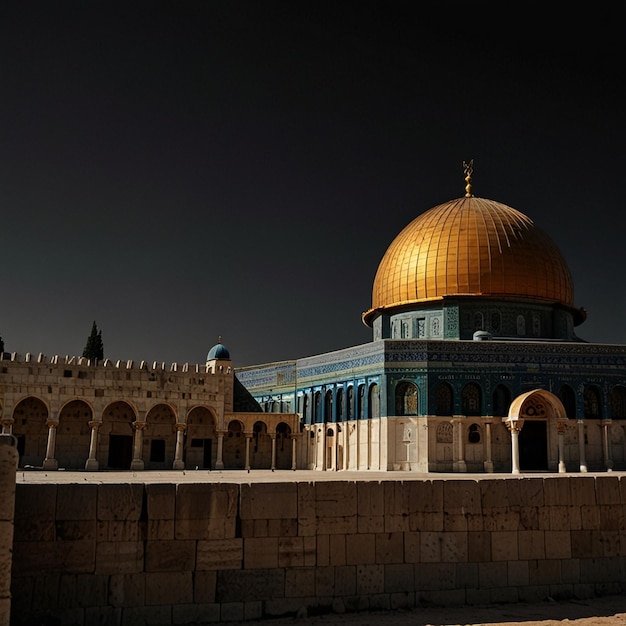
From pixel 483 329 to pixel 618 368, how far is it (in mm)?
5977

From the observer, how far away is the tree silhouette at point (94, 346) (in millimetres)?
48125

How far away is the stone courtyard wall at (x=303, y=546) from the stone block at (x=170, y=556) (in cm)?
1

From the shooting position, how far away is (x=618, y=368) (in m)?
34.2

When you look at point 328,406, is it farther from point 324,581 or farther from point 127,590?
point 127,590

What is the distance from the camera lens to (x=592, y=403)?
1341 inches

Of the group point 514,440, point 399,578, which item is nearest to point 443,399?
point 514,440

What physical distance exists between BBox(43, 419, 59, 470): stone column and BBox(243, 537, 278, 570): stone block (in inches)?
989

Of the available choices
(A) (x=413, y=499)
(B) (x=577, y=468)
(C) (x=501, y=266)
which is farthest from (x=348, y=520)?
(C) (x=501, y=266)

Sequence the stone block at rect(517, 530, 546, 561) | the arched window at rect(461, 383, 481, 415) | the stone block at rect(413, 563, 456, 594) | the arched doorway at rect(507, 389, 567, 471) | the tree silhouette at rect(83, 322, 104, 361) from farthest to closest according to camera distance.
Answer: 1. the tree silhouette at rect(83, 322, 104, 361)
2. the arched window at rect(461, 383, 481, 415)
3. the arched doorway at rect(507, 389, 567, 471)
4. the stone block at rect(517, 530, 546, 561)
5. the stone block at rect(413, 563, 456, 594)

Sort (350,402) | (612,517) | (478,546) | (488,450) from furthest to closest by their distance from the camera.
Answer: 1. (350,402)
2. (488,450)
3. (612,517)
4. (478,546)

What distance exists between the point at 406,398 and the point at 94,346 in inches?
911

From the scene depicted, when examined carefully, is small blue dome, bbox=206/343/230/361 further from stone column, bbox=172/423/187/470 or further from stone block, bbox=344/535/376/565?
stone block, bbox=344/535/376/565

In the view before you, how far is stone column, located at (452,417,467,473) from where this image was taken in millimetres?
32062

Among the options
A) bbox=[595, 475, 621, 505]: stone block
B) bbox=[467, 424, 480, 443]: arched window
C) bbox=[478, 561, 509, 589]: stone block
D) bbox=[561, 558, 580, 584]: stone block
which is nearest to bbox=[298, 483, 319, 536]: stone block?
bbox=[478, 561, 509, 589]: stone block
